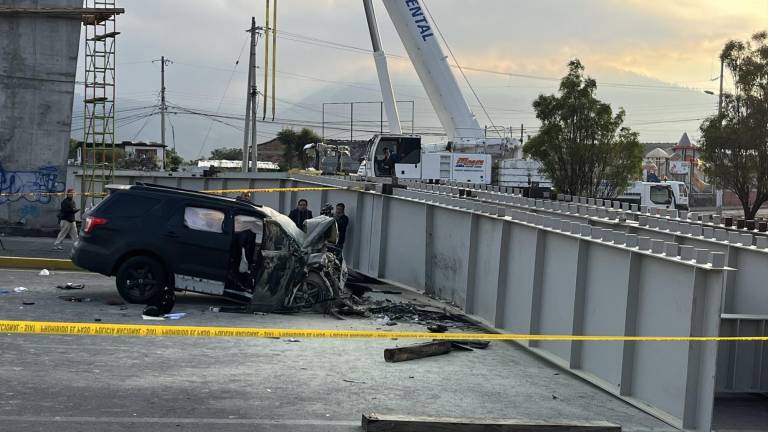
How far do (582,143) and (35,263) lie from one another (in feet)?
66.3

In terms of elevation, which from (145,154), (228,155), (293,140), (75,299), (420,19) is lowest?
(75,299)

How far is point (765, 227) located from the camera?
42.8 ft

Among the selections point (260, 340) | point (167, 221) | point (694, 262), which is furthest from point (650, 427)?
point (167, 221)

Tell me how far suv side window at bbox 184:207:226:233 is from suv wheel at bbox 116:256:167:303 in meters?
0.74

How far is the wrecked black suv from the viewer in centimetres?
1305

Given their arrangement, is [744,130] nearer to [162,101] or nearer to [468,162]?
[468,162]

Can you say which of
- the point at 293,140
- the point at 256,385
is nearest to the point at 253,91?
the point at 256,385

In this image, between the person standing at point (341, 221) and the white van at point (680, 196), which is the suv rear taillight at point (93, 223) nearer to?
the person standing at point (341, 221)

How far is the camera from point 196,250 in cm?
1311

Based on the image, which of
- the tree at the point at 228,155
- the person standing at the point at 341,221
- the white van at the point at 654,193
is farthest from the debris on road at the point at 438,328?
the tree at the point at 228,155

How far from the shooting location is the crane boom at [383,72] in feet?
115

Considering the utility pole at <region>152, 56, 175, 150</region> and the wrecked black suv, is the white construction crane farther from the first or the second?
the utility pole at <region>152, 56, 175, 150</region>

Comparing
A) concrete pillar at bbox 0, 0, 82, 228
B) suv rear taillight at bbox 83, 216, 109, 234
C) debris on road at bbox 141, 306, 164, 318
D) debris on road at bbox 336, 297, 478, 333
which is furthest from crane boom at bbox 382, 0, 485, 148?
debris on road at bbox 141, 306, 164, 318

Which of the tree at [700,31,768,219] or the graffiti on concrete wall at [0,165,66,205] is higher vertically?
the tree at [700,31,768,219]
